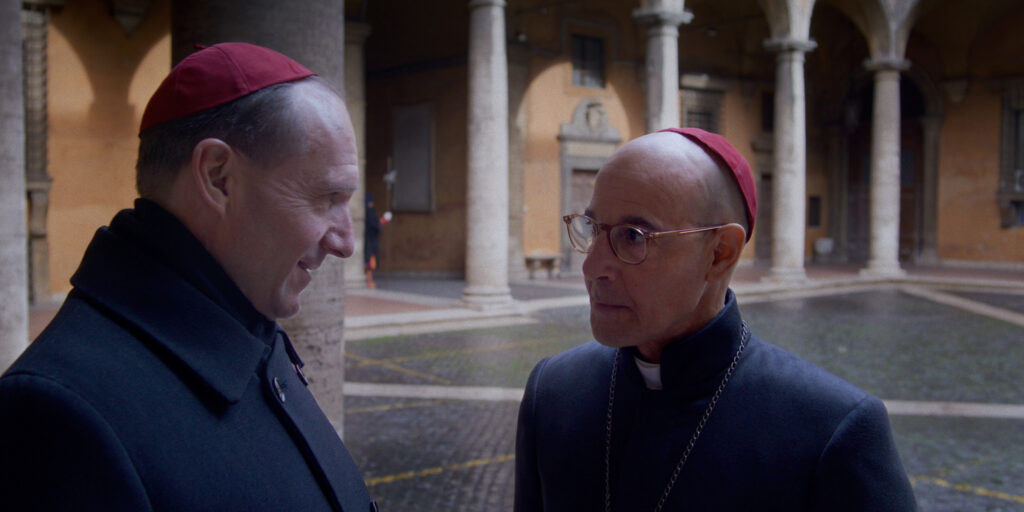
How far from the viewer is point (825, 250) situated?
82.2 ft

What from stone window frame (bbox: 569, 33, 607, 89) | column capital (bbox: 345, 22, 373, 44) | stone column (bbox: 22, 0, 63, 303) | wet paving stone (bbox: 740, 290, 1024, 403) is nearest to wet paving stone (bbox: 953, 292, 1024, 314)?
wet paving stone (bbox: 740, 290, 1024, 403)

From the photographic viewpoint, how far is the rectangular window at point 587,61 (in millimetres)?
19344

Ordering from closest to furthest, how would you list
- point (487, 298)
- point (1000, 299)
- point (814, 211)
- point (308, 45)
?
point (308, 45), point (487, 298), point (1000, 299), point (814, 211)

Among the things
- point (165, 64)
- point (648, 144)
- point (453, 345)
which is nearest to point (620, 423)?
point (648, 144)

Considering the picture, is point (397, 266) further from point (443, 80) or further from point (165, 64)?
point (165, 64)

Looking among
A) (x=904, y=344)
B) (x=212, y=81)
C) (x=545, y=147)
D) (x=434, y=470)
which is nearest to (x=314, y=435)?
(x=212, y=81)

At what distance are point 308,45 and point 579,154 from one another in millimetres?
15782

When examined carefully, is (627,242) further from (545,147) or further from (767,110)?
(767,110)

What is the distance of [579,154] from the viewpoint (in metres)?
19.3

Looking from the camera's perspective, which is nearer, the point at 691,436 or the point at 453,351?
the point at 691,436

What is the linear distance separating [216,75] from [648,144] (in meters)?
0.71

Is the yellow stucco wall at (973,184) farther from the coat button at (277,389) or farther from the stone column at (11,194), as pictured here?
the coat button at (277,389)

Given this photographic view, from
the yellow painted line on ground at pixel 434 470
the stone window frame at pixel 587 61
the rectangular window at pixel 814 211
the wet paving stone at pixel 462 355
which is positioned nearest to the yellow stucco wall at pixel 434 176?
the stone window frame at pixel 587 61

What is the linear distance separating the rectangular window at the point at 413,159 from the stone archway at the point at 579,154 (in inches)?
113
